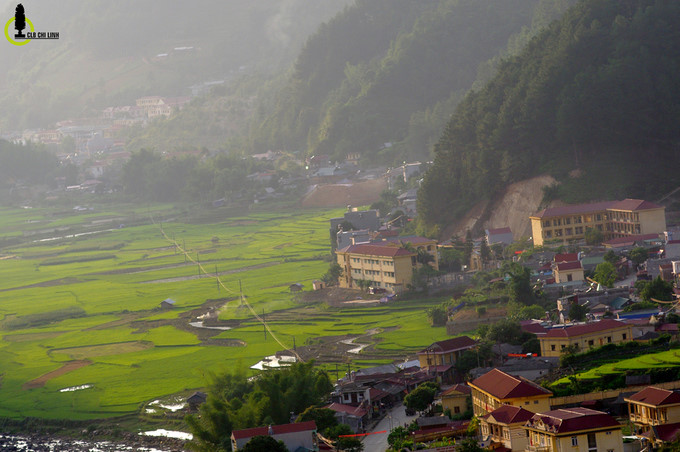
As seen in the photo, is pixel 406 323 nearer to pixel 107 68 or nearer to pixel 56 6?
pixel 107 68

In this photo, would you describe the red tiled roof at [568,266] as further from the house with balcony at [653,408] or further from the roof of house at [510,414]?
the roof of house at [510,414]

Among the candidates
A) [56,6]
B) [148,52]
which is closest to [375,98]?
[148,52]

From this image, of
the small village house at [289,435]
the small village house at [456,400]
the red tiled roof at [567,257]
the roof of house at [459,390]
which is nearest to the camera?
the small village house at [289,435]

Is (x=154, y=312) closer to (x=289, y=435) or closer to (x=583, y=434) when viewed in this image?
(x=289, y=435)

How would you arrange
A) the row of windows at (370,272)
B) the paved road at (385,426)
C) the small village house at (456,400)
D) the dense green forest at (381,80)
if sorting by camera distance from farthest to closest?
the dense green forest at (381,80) < the row of windows at (370,272) < the small village house at (456,400) < the paved road at (385,426)

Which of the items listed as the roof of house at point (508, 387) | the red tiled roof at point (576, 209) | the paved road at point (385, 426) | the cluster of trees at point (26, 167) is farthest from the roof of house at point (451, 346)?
the cluster of trees at point (26, 167)

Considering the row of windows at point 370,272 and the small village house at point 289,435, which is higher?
the row of windows at point 370,272
